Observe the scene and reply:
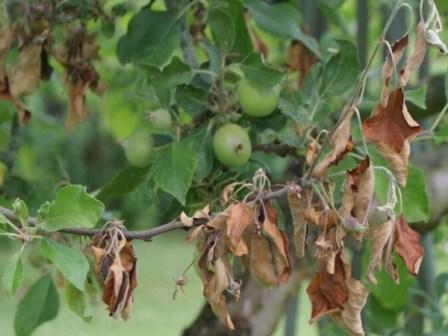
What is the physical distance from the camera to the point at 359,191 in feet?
2.65

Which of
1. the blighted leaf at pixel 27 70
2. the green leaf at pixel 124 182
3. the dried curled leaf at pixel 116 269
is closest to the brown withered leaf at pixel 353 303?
the dried curled leaf at pixel 116 269

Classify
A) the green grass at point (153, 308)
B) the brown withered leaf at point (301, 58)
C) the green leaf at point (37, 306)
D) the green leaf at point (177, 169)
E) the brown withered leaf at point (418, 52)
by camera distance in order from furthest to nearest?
the green grass at point (153, 308), the brown withered leaf at point (301, 58), the green leaf at point (37, 306), the green leaf at point (177, 169), the brown withered leaf at point (418, 52)

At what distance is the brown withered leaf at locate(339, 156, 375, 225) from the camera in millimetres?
804

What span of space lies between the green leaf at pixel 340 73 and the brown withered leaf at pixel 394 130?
12.8 inches

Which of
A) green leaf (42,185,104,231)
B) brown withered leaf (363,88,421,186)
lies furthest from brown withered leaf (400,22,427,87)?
green leaf (42,185,104,231)

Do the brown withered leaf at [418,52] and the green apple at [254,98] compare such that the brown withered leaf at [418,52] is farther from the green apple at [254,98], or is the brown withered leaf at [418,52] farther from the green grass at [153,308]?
the green grass at [153,308]

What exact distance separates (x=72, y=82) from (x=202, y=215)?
0.46 meters

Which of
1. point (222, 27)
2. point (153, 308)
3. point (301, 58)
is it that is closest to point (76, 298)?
point (222, 27)

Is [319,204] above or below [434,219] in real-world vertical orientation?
above

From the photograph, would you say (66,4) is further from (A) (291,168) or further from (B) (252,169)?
(A) (291,168)

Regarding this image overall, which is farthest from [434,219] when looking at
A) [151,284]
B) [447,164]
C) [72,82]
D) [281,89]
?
[151,284]

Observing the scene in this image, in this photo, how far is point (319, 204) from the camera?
854mm

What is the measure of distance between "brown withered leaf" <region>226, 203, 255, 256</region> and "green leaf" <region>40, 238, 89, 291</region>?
4.4 inches

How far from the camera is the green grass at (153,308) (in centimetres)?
565
